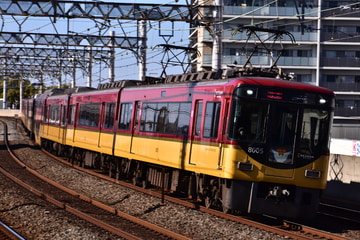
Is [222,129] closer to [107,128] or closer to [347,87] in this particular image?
[107,128]

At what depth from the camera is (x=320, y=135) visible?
41.6 ft

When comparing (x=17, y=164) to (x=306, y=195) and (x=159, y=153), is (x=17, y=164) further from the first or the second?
(x=306, y=195)

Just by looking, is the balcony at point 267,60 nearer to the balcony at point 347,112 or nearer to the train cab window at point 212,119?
the balcony at point 347,112

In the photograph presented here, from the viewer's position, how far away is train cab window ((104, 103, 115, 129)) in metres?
19.9

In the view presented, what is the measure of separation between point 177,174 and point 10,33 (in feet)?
83.1

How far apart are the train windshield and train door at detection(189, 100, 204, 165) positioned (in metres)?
1.48

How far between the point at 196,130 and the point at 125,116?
5.41 meters

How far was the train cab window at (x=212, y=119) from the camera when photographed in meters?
12.7

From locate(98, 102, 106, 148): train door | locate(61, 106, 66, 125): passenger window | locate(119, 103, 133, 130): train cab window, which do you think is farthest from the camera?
locate(61, 106, 66, 125): passenger window

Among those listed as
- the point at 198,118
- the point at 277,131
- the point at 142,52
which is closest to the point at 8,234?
the point at 198,118

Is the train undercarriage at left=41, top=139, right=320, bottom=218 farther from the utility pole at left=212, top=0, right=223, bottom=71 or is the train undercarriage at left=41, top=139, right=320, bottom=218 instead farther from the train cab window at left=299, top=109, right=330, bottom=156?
the utility pole at left=212, top=0, right=223, bottom=71

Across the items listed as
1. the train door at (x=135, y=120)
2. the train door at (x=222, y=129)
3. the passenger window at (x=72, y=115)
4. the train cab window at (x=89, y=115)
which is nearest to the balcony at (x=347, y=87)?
the passenger window at (x=72, y=115)

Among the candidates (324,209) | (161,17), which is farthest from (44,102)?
(324,209)

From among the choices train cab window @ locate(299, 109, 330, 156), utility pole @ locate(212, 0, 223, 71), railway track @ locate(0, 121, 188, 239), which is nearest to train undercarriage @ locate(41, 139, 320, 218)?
train cab window @ locate(299, 109, 330, 156)
